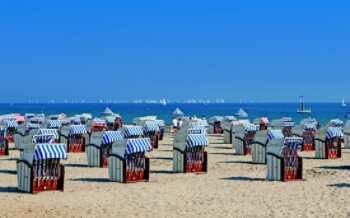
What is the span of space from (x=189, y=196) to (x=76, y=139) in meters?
12.6

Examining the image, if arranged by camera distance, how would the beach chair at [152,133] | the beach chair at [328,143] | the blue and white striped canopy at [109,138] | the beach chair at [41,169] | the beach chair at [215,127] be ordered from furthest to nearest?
the beach chair at [215,127]
the beach chair at [152,133]
the beach chair at [328,143]
the blue and white striped canopy at [109,138]
the beach chair at [41,169]

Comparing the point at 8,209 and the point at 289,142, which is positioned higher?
the point at 289,142

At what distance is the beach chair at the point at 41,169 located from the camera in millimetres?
14688

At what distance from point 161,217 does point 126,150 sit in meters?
4.91

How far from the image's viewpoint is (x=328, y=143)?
937 inches

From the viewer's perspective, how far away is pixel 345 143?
95.5ft

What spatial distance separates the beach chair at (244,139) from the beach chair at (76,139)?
5495mm

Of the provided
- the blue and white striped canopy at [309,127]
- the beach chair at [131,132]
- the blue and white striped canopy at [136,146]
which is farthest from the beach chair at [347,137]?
the blue and white striped canopy at [136,146]

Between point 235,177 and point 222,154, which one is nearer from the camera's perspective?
point 235,177

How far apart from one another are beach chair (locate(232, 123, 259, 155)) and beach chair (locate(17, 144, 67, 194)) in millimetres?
10596

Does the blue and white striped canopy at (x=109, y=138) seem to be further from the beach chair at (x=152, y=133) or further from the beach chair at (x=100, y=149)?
the beach chair at (x=152, y=133)

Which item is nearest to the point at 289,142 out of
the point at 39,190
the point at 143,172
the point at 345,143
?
the point at 143,172

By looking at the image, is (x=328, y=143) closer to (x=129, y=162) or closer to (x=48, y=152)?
(x=129, y=162)

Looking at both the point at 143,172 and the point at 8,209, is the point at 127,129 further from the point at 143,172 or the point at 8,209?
the point at 8,209
